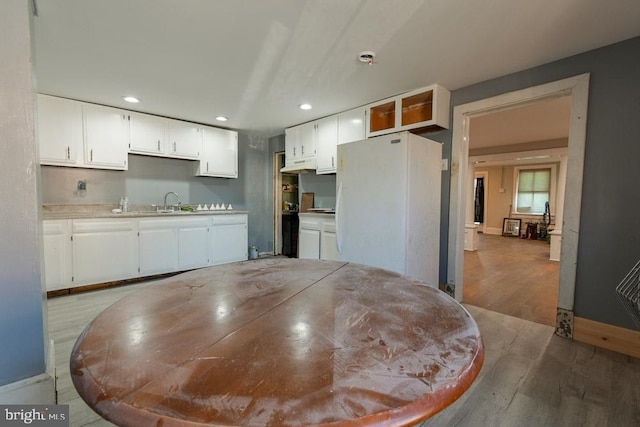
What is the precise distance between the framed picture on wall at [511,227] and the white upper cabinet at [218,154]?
26.3 feet

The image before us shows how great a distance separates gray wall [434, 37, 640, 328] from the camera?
2.05 meters

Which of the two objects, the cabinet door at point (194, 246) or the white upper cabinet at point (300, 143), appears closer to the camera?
the cabinet door at point (194, 246)

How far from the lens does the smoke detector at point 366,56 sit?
218cm

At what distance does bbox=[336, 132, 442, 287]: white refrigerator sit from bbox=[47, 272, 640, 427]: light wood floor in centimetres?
85

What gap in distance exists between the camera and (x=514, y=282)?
3.81 meters

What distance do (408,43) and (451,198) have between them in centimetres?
159

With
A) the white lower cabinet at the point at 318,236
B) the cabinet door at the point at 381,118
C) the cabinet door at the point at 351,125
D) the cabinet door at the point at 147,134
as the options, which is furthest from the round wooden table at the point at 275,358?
the cabinet door at the point at 147,134

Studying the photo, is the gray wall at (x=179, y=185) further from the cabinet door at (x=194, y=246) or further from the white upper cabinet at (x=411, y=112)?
the white upper cabinet at (x=411, y=112)

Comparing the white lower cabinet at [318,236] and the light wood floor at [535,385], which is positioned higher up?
the white lower cabinet at [318,236]

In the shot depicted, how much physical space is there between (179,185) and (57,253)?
1.73 meters

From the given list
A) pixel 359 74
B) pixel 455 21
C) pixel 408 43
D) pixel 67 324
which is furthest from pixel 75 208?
pixel 455 21

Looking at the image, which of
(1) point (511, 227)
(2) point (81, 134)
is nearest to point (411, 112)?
(2) point (81, 134)

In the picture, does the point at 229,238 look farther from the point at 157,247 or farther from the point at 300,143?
the point at 300,143

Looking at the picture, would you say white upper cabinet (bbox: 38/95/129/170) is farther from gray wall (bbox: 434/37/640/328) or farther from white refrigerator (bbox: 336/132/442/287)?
gray wall (bbox: 434/37/640/328)
